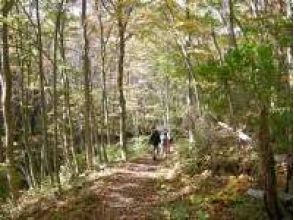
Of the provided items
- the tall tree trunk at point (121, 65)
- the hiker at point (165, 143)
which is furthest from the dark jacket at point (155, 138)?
the tall tree trunk at point (121, 65)

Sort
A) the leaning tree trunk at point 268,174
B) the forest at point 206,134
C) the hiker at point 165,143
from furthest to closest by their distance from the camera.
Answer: the hiker at point 165,143 < the leaning tree trunk at point 268,174 < the forest at point 206,134

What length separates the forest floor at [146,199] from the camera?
12945mm

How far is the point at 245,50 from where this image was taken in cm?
938

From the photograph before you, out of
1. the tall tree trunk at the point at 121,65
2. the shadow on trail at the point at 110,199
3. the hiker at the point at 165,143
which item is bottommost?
the shadow on trail at the point at 110,199

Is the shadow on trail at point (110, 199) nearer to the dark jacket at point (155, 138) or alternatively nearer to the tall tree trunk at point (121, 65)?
the dark jacket at point (155, 138)

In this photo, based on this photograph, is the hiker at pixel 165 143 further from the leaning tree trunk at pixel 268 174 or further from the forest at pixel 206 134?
the leaning tree trunk at pixel 268 174

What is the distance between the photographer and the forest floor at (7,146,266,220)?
42.5ft

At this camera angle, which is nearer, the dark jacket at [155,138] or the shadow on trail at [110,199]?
the shadow on trail at [110,199]

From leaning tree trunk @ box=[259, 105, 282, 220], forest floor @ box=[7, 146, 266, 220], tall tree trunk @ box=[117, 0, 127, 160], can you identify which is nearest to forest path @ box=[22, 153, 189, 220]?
forest floor @ box=[7, 146, 266, 220]

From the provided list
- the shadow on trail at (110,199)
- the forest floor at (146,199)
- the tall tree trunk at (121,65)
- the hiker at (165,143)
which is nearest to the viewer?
the forest floor at (146,199)

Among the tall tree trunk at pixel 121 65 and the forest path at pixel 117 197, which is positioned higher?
the tall tree trunk at pixel 121 65

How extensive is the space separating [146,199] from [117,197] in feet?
2.86

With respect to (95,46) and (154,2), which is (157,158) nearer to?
(154,2)

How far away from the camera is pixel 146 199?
15008 mm
